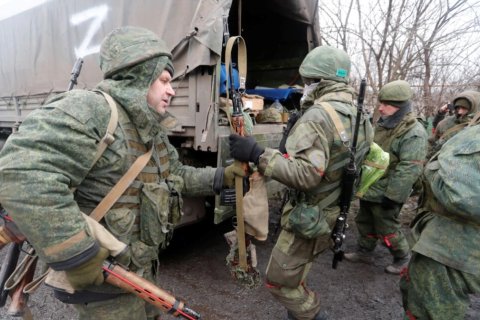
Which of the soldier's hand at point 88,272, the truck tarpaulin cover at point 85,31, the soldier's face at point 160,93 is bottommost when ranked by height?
the soldier's hand at point 88,272

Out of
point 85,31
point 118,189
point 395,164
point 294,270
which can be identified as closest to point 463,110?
point 395,164

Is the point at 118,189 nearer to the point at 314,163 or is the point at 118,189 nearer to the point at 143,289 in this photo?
the point at 143,289

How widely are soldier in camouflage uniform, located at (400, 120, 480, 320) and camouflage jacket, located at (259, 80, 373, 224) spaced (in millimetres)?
495

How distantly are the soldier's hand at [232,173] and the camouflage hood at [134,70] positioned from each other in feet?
1.85

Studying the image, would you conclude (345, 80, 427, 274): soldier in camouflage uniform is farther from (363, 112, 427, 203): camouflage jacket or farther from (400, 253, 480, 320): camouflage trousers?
(400, 253, 480, 320): camouflage trousers

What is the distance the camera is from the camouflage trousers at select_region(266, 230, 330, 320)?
2.09m

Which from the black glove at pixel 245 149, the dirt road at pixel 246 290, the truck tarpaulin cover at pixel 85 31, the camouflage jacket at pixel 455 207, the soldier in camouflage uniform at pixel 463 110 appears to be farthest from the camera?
the soldier in camouflage uniform at pixel 463 110

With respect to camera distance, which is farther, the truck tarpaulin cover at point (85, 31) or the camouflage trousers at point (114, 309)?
the truck tarpaulin cover at point (85, 31)

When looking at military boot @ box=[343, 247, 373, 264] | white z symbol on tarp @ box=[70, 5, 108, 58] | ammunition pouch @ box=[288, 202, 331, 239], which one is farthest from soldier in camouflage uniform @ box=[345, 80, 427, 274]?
white z symbol on tarp @ box=[70, 5, 108, 58]

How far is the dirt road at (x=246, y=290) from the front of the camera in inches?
99.2

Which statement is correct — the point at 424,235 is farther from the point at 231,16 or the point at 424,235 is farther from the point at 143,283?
the point at 231,16

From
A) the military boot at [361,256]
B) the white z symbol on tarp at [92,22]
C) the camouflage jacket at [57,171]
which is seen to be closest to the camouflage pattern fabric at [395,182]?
the military boot at [361,256]

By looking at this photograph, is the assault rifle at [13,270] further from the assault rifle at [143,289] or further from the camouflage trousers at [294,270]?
the camouflage trousers at [294,270]

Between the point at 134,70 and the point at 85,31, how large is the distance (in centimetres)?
291
